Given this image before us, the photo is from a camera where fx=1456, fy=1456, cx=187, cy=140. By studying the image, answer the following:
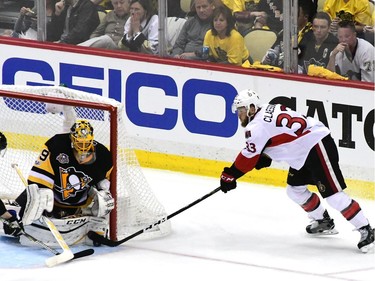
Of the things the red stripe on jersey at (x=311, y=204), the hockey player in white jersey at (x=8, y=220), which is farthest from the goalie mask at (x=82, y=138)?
the red stripe on jersey at (x=311, y=204)

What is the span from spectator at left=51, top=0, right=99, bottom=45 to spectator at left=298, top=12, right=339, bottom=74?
1.60m

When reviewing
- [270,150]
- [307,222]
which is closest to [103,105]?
[270,150]

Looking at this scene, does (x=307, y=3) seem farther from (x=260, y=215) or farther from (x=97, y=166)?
(x=97, y=166)

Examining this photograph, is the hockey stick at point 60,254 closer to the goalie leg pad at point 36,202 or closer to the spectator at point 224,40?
the goalie leg pad at point 36,202

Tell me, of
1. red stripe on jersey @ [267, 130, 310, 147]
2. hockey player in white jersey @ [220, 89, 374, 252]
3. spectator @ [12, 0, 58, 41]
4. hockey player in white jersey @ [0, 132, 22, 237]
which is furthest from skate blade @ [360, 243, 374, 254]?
spectator @ [12, 0, 58, 41]

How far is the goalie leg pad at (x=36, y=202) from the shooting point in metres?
7.73

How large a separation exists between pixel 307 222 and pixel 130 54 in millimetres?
1980

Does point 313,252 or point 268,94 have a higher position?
point 268,94

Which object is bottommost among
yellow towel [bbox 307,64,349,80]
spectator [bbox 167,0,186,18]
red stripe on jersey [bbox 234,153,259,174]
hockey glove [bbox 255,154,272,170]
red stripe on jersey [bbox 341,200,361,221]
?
red stripe on jersey [bbox 341,200,361,221]

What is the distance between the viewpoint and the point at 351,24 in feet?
29.5

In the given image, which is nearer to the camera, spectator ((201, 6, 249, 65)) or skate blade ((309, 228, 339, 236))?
skate blade ((309, 228, 339, 236))

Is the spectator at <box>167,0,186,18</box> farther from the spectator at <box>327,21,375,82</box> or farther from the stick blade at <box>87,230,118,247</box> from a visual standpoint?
the stick blade at <box>87,230,118,247</box>

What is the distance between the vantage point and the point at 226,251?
7984 mm

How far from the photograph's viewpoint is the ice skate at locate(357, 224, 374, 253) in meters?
7.91
